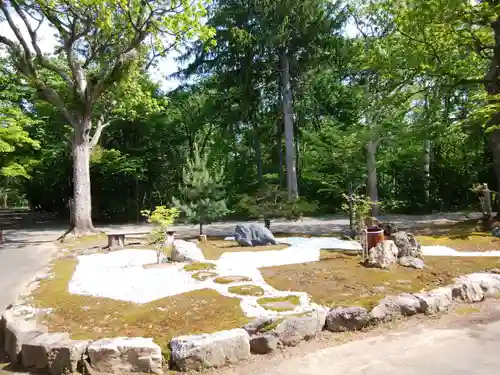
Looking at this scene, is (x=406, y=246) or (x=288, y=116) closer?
(x=406, y=246)

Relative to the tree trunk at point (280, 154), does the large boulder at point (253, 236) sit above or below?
below

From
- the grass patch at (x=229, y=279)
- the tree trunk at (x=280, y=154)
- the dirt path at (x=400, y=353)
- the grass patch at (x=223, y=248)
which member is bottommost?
the dirt path at (x=400, y=353)

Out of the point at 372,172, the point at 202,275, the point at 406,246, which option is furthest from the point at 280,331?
the point at 372,172

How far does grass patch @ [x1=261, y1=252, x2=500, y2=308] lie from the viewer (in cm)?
540

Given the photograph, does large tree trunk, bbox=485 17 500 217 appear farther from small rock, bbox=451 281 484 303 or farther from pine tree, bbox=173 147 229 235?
pine tree, bbox=173 147 229 235

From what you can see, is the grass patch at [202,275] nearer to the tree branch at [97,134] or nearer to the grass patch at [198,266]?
the grass patch at [198,266]

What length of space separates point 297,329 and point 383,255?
321 cm

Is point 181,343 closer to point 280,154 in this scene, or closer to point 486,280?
point 486,280

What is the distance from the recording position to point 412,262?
22.5ft

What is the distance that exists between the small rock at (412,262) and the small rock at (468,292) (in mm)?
1177

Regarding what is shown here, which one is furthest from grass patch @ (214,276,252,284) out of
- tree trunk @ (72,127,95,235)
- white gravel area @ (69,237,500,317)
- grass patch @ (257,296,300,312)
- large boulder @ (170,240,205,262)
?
tree trunk @ (72,127,95,235)

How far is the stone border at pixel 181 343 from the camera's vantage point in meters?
3.74

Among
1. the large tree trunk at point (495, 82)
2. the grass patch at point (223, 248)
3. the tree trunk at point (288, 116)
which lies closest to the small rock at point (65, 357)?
the grass patch at point (223, 248)

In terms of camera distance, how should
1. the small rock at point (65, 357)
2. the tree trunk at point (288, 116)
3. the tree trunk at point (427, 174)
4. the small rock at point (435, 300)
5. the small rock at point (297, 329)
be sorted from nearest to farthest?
1. the small rock at point (65, 357)
2. the small rock at point (297, 329)
3. the small rock at point (435, 300)
4. the tree trunk at point (288, 116)
5. the tree trunk at point (427, 174)
